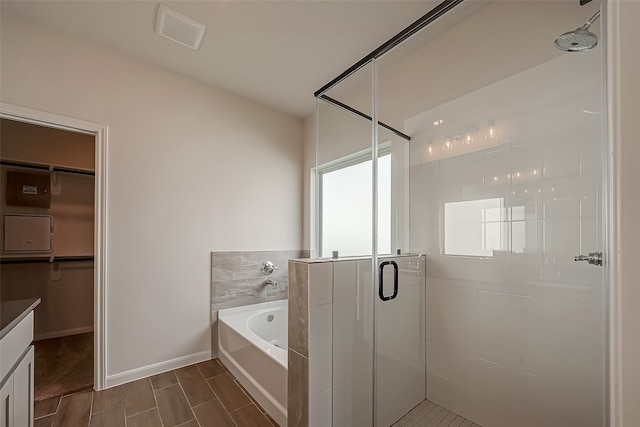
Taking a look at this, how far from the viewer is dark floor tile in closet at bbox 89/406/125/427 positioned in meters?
1.64

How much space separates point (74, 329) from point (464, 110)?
4421mm

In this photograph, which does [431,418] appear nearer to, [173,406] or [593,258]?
[593,258]

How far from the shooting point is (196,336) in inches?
96.0

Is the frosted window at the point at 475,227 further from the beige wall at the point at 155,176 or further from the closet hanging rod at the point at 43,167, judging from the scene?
the closet hanging rod at the point at 43,167

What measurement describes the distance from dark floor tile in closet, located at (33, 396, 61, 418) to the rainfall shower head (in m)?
3.51

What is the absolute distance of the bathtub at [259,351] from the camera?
1.67 m

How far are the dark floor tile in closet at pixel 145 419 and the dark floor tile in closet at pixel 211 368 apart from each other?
485 mm

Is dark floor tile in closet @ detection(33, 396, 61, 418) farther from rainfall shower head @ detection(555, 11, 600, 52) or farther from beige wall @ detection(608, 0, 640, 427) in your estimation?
rainfall shower head @ detection(555, 11, 600, 52)

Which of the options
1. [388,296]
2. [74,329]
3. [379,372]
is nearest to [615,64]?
[388,296]

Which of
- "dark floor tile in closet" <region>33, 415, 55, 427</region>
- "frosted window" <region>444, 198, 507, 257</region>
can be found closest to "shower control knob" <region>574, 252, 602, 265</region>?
"frosted window" <region>444, 198, 507, 257</region>

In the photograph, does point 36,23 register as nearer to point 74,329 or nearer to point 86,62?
point 86,62

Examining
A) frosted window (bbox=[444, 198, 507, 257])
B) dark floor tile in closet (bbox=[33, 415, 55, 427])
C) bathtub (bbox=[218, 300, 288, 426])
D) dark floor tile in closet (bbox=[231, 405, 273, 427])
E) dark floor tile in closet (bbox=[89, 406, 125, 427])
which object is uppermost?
frosted window (bbox=[444, 198, 507, 257])

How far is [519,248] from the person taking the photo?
1.54 metres

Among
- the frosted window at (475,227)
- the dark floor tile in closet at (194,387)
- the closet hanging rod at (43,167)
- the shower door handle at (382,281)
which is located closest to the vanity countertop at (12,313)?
the dark floor tile in closet at (194,387)
